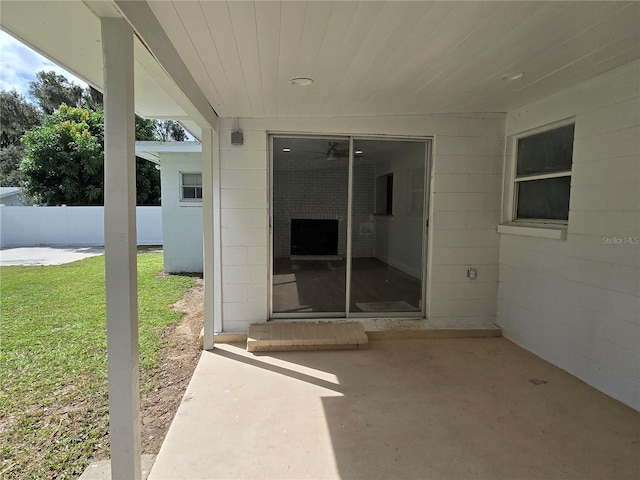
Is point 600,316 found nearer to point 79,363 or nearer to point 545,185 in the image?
point 545,185

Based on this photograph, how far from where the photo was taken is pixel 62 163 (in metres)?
14.1

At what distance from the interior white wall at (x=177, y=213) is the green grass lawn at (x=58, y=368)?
121 cm

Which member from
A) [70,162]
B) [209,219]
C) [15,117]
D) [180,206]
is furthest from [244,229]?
[15,117]

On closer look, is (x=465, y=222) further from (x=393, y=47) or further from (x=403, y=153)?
(x=393, y=47)

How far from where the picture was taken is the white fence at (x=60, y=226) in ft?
42.0

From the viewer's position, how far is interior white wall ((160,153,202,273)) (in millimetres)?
7219

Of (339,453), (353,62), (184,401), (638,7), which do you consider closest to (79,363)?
(184,401)

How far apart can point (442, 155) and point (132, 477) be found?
378 centimetres

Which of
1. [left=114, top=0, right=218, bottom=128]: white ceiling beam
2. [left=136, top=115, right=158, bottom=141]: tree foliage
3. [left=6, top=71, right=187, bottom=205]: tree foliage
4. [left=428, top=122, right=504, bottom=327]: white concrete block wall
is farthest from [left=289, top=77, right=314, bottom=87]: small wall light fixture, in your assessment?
[left=136, top=115, right=158, bottom=141]: tree foliage

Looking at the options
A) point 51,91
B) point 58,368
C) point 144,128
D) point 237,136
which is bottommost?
point 58,368

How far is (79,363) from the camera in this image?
10.4ft

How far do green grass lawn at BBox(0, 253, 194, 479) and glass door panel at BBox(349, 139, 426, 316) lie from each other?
2.34 meters

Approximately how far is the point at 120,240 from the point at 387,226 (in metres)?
3.05

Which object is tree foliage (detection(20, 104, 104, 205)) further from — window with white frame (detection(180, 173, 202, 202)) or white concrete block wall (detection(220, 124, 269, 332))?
white concrete block wall (detection(220, 124, 269, 332))
